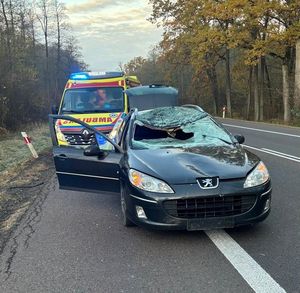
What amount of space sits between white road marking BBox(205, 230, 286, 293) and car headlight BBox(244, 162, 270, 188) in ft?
2.18

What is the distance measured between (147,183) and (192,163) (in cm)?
57

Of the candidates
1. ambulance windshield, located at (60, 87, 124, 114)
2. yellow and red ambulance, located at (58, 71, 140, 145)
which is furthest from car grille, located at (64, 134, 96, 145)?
ambulance windshield, located at (60, 87, 124, 114)

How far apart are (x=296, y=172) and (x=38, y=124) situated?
20902mm

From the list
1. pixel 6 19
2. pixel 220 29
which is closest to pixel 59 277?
pixel 220 29

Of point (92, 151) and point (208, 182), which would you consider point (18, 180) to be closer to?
point (92, 151)

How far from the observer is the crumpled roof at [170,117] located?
6.54m

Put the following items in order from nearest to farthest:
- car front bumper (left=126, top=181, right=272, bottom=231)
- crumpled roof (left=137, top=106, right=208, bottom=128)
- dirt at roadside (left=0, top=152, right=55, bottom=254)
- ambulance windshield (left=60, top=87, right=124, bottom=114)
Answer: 1. car front bumper (left=126, top=181, right=272, bottom=231)
2. dirt at roadside (left=0, top=152, right=55, bottom=254)
3. crumpled roof (left=137, top=106, right=208, bottom=128)
4. ambulance windshield (left=60, top=87, right=124, bottom=114)

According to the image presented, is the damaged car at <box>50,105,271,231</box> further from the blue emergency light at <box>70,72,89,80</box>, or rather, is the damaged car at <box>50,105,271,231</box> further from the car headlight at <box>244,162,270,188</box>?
the blue emergency light at <box>70,72,89,80</box>

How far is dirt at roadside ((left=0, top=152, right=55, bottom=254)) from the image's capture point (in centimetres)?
641

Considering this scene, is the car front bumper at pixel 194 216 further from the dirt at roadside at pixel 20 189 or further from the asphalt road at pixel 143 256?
the dirt at roadside at pixel 20 189

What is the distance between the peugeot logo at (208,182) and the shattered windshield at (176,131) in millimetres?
987

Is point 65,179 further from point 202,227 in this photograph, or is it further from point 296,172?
point 296,172

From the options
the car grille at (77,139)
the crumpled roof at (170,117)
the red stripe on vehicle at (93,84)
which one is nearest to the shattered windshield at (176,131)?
the crumpled roof at (170,117)

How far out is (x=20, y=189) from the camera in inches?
347
